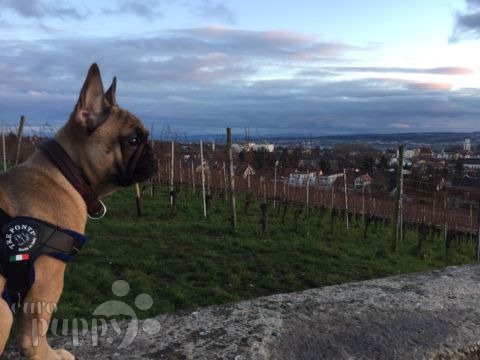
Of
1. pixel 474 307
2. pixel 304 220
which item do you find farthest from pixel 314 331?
pixel 304 220

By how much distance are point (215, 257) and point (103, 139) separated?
8.02m

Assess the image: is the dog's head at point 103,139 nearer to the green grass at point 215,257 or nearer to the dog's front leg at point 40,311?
the dog's front leg at point 40,311

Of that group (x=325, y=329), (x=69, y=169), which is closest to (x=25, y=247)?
(x=69, y=169)

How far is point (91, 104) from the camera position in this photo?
281 centimetres

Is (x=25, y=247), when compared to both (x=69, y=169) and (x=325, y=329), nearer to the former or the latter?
(x=69, y=169)

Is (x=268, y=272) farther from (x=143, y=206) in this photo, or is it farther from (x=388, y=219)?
(x=388, y=219)

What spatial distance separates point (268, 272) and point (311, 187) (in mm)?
10750

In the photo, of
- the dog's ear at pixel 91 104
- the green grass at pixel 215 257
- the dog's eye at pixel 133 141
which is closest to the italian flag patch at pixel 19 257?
the dog's ear at pixel 91 104

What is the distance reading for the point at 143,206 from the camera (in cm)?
1642

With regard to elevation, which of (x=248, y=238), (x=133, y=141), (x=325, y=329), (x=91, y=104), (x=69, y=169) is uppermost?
(x=91, y=104)

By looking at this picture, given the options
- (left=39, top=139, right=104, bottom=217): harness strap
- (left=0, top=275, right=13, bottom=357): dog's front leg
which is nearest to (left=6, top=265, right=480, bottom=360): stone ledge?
(left=0, top=275, right=13, bottom=357): dog's front leg

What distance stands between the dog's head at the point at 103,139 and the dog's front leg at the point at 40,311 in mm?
552

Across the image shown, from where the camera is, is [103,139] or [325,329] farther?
[325,329]

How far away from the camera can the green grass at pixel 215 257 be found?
8.16m
